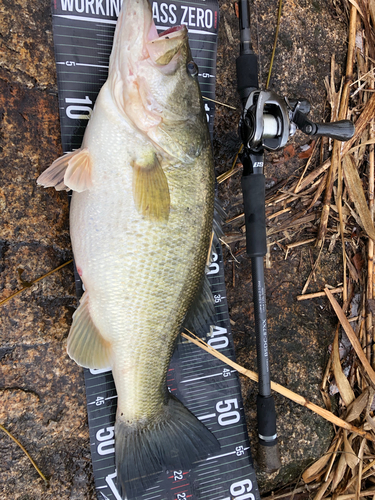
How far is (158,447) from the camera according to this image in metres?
1.88

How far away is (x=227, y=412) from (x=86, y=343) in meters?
1.01

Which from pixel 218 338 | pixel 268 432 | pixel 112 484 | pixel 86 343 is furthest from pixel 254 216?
pixel 112 484

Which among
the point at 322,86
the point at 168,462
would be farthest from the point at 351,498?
the point at 322,86

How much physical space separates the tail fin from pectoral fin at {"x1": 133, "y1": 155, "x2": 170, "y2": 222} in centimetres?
104

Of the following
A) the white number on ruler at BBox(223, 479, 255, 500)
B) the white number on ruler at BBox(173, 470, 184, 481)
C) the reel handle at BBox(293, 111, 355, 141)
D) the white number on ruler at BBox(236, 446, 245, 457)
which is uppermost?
the reel handle at BBox(293, 111, 355, 141)

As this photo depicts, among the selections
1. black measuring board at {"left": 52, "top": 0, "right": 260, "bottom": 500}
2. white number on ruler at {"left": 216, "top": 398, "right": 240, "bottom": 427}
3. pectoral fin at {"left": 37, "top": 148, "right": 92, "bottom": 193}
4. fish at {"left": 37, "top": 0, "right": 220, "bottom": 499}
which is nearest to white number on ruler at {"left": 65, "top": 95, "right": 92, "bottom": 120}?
black measuring board at {"left": 52, "top": 0, "right": 260, "bottom": 500}

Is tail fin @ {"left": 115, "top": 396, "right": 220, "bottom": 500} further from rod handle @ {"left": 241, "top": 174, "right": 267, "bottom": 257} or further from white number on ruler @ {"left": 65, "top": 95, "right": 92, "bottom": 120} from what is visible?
white number on ruler @ {"left": 65, "top": 95, "right": 92, "bottom": 120}

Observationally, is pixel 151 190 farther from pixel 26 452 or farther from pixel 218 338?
pixel 26 452

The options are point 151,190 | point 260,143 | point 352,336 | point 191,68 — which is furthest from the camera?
point 352,336

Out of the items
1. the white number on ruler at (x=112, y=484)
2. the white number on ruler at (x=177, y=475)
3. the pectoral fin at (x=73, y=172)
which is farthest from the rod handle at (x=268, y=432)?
the pectoral fin at (x=73, y=172)

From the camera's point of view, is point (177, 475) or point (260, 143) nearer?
point (260, 143)

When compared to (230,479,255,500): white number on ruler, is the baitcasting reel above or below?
above

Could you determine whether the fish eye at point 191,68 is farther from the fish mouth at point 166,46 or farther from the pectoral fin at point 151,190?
the pectoral fin at point 151,190

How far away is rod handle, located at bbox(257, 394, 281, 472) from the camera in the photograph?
2.08 m
